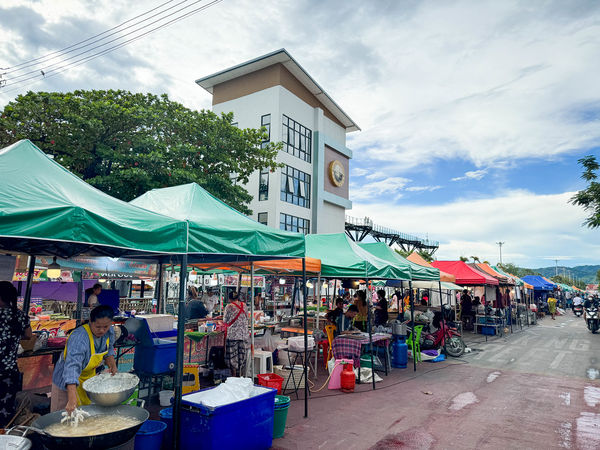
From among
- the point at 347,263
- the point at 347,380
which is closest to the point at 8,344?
the point at 347,380

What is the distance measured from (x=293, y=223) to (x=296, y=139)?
7.76 metres

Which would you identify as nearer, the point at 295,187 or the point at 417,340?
the point at 417,340

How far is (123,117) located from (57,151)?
2.59m

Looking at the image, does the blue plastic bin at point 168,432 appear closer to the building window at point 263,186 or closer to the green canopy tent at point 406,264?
the green canopy tent at point 406,264

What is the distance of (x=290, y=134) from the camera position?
110 ft

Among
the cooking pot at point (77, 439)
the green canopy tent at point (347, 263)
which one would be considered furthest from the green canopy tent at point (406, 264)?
the cooking pot at point (77, 439)

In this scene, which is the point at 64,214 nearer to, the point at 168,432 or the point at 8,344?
the point at 8,344

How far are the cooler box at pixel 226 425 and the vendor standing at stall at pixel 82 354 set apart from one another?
39.8 inches

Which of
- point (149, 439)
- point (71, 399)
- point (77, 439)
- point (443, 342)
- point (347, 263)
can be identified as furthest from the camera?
point (443, 342)

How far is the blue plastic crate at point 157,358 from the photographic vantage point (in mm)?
5754

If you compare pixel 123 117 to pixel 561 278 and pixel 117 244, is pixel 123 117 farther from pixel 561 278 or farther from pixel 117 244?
pixel 561 278

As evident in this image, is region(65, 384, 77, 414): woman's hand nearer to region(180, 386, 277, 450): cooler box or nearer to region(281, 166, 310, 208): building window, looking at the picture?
region(180, 386, 277, 450): cooler box

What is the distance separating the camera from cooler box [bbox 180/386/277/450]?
13.2 ft

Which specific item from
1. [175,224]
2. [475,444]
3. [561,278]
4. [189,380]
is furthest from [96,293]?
[561,278]
